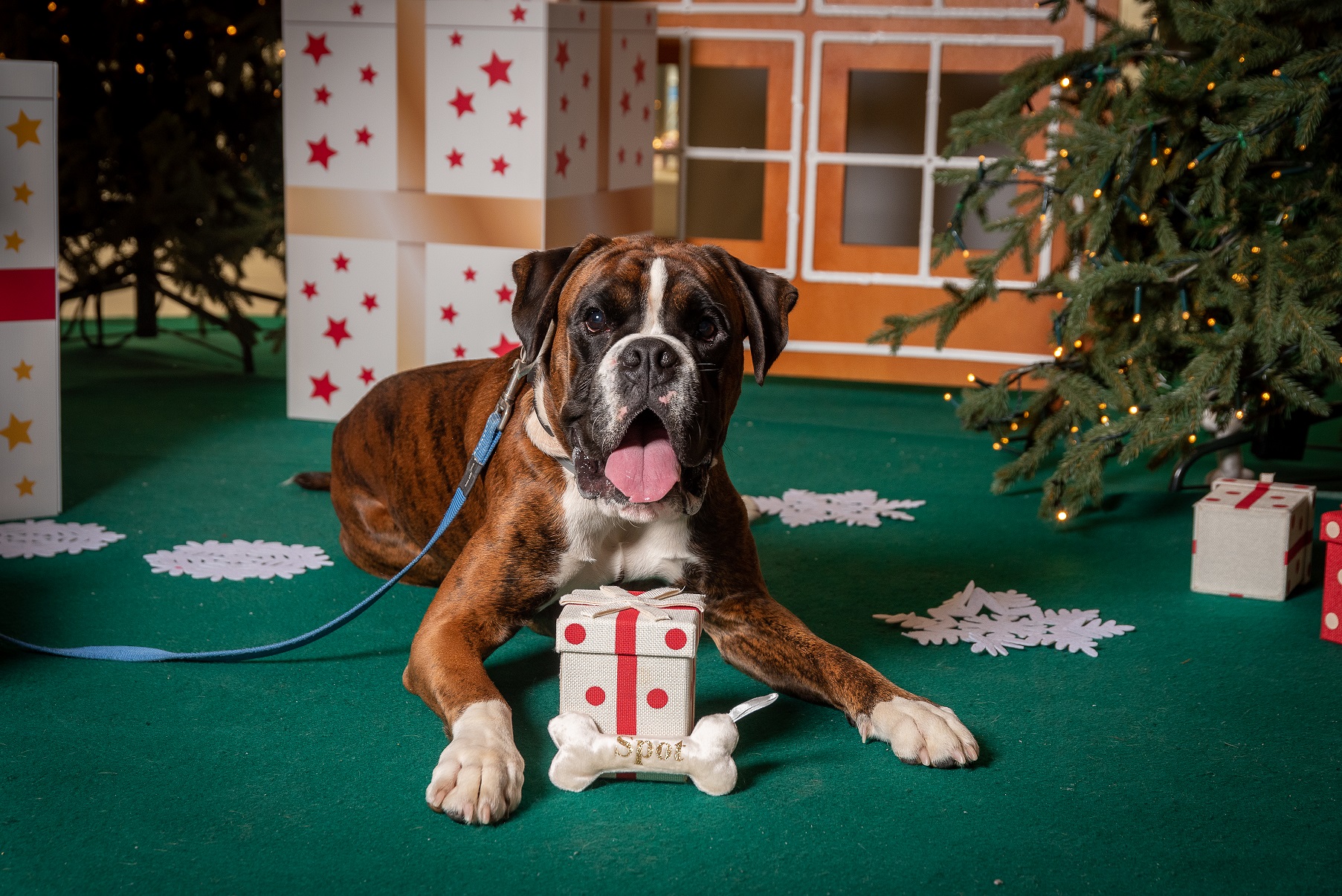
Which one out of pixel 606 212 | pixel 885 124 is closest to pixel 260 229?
pixel 606 212

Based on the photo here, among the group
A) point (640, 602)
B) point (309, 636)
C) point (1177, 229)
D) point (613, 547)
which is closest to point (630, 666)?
point (640, 602)

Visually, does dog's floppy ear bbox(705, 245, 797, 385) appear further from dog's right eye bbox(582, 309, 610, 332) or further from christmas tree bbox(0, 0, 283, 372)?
christmas tree bbox(0, 0, 283, 372)

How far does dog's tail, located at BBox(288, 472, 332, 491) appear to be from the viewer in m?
3.82

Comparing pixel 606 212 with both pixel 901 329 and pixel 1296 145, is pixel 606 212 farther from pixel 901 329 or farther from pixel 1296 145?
pixel 1296 145

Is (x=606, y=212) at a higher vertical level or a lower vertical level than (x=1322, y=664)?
higher

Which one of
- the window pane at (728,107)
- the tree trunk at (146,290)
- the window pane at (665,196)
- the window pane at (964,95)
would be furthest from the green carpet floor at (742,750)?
the window pane at (665,196)

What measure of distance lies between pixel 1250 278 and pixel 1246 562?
839 mm

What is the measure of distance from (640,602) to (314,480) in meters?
2.08

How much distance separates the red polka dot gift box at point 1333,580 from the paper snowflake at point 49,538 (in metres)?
2.93

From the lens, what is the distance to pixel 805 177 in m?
5.84

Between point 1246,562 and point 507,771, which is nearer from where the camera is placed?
point 507,771

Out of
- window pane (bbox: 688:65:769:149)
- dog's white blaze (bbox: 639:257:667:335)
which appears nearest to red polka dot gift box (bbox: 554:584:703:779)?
dog's white blaze (bbox: 639:257:667:335)

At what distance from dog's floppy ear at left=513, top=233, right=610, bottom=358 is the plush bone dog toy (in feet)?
2.30

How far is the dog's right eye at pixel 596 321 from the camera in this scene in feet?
7.11
